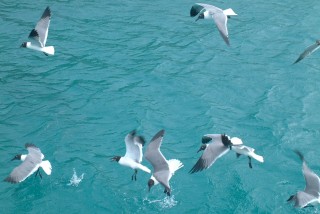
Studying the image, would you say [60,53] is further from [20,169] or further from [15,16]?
[20,169]

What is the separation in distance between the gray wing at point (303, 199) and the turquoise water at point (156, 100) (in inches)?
33.7

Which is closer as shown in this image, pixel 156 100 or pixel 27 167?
pixel 27 167

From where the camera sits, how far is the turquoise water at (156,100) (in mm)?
10625

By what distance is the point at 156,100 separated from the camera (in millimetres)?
14266

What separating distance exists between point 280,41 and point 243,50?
1.73m

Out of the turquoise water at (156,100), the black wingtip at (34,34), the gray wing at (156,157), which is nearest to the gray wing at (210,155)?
the gray wing at (156,157)

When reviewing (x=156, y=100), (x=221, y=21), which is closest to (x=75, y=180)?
(x=156, y=100)

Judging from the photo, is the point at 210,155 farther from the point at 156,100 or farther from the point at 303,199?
the point at 156,100

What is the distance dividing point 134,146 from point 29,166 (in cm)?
230

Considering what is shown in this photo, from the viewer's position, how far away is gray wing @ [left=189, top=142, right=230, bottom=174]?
9.50 m

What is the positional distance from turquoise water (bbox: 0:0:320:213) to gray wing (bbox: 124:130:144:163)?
79 cm

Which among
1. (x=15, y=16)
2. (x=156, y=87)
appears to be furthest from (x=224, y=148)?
(x=15, y=16)

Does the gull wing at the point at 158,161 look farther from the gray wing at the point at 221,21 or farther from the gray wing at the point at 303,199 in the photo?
the gray wing at the point at 221,21

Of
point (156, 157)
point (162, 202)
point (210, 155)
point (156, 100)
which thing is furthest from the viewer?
point (156, 100)
